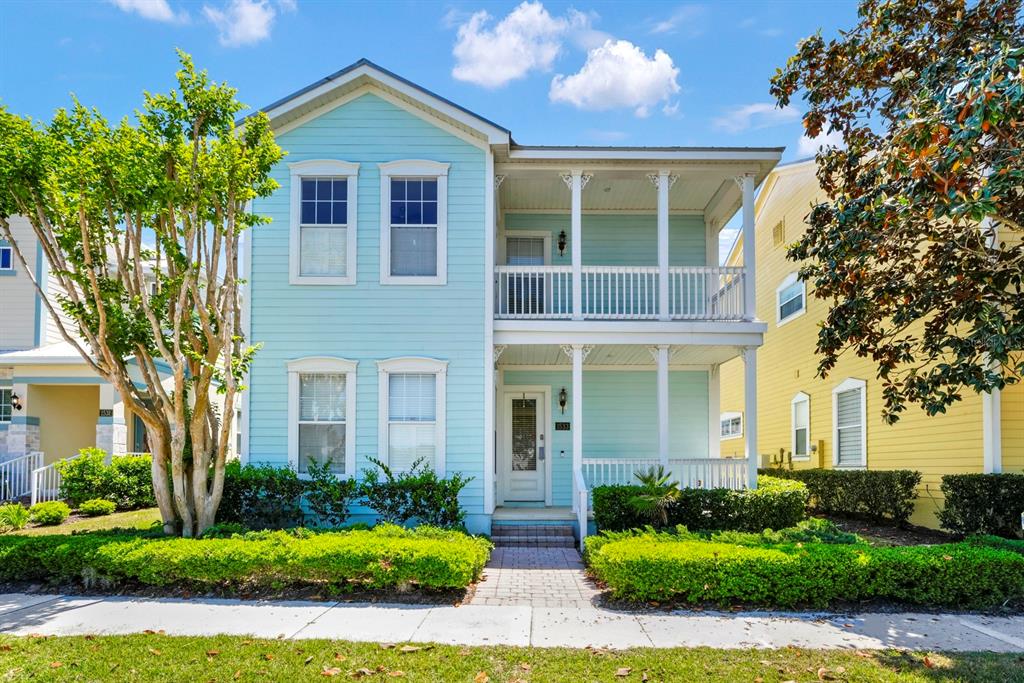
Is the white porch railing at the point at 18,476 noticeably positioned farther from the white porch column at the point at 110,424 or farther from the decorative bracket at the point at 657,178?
the decorative bracket at the point at 657,178

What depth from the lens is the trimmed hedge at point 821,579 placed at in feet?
23.6

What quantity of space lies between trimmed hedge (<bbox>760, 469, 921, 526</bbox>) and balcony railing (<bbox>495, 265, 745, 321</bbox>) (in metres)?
4.17

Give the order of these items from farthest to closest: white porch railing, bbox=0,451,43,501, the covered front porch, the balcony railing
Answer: white porch railing, bbox=0,451,43,501
the covered front porch
the balcony railing

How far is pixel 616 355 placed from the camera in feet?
43.1

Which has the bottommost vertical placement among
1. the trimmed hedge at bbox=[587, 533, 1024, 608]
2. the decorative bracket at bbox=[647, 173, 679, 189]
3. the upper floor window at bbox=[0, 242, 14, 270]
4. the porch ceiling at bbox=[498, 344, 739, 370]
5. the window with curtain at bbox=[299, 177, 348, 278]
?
the trimmed hedge at bbox=[587, 533, 1024, 608]

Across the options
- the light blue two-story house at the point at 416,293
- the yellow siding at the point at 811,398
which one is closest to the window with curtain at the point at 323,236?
the light blue two-story house at the point at 416,293

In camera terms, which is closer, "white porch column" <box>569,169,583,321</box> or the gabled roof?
the gabled roof

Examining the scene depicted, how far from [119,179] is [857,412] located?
13794 millimetres

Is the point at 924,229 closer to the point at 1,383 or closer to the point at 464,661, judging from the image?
the point at 464,661

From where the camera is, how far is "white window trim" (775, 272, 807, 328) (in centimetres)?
1702

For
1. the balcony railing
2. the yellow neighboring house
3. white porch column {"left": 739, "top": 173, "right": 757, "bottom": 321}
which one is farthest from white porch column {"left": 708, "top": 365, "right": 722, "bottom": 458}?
the yellow neighboring house

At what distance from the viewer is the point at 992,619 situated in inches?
273

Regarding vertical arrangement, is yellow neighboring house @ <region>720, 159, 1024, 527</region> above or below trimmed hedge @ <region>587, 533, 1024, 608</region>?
above

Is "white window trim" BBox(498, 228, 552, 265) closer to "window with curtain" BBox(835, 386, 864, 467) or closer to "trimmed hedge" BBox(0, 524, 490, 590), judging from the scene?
"window with curtain" BBox(835, 386, 864, 467)
